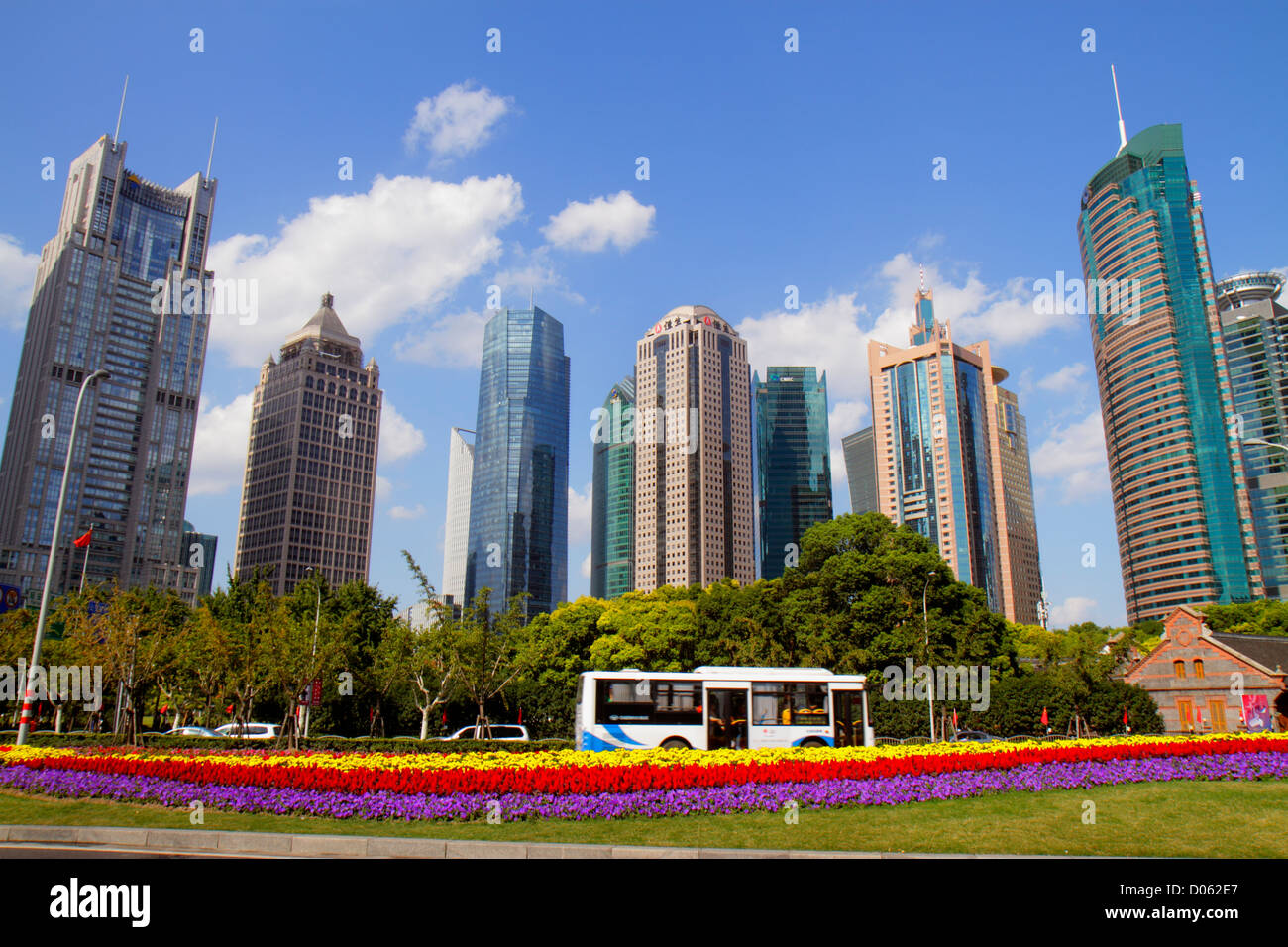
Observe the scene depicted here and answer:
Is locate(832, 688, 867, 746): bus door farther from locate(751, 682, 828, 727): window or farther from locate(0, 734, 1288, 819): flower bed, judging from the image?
locate(0, 734, 1288, 819): flower bed

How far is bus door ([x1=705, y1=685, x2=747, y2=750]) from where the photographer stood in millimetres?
26906

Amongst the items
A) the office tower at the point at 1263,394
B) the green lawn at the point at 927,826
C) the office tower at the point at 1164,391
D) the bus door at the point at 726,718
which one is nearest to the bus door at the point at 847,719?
the bus door at the point at 726,718

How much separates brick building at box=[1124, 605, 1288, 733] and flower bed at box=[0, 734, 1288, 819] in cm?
3306

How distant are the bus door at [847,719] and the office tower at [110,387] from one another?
464 feet

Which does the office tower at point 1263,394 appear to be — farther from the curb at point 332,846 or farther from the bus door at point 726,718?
the curb at point 332,846

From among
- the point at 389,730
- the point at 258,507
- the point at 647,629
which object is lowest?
the point at 389,730

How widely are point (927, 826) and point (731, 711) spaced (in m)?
14.0

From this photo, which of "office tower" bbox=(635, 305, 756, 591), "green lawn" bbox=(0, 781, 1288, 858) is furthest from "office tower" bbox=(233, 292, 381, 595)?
"green lawn" bbox=(0, 781, 1288, 858)

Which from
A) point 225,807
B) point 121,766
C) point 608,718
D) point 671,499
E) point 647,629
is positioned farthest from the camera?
point 671,499

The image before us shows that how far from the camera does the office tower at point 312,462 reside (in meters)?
157
